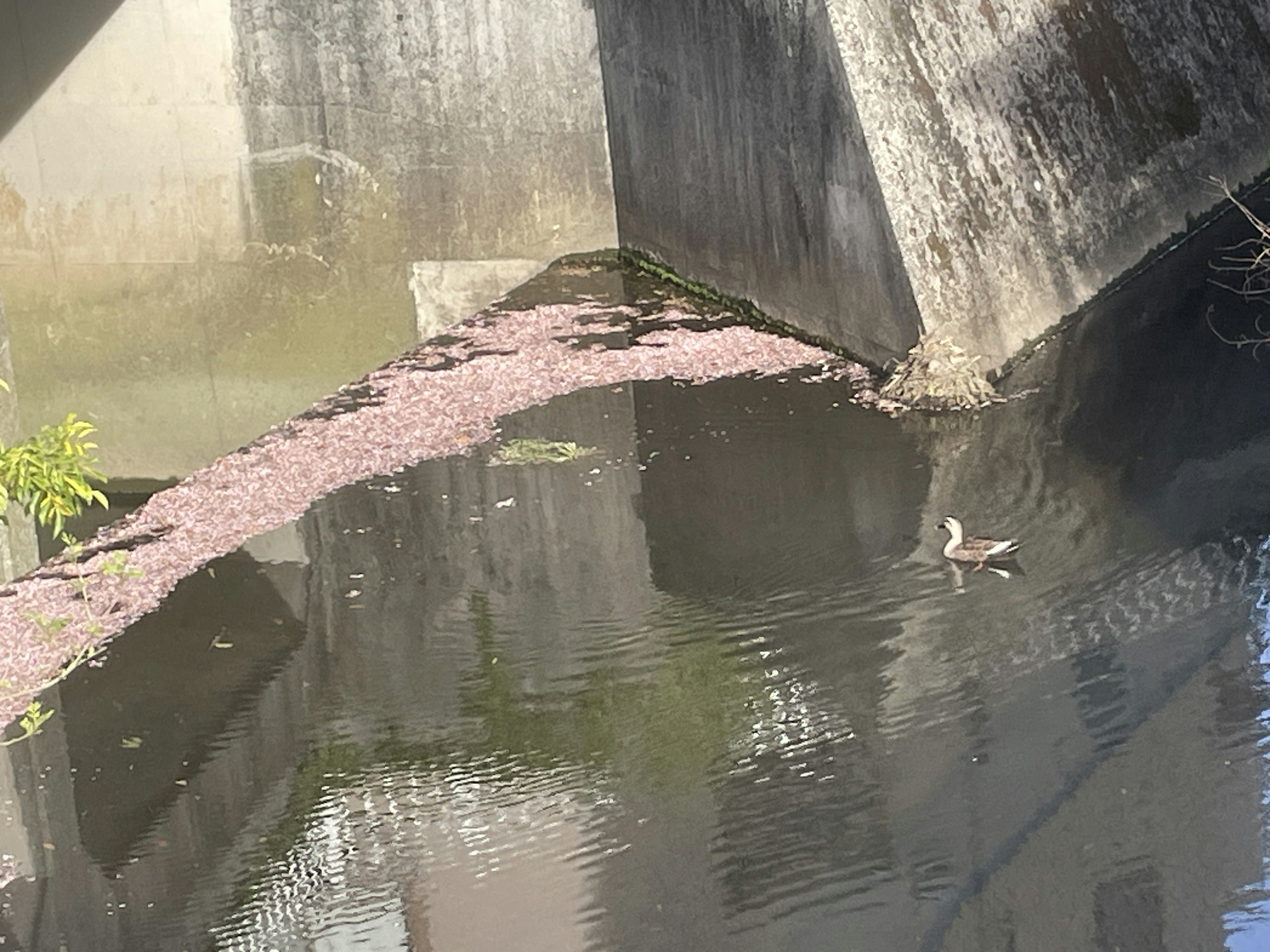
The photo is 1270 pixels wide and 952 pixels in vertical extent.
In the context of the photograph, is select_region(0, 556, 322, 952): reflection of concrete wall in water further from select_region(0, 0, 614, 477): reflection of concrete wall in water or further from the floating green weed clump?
select_region(0, 0, 614, 477): reflection of concrete wall in water

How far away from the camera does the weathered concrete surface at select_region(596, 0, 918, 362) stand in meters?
10.8

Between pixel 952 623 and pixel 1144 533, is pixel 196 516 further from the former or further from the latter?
pixel 1144 533

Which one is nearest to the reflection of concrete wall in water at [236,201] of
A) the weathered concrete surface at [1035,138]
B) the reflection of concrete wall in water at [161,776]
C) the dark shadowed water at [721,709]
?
the dark shadowed water at [721,709]

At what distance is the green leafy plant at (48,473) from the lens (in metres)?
6.43

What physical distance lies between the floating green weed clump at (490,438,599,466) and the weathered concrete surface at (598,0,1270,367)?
2392 mm

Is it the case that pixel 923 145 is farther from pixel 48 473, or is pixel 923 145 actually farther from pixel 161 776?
pixel 161 776

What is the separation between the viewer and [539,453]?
10430 mm

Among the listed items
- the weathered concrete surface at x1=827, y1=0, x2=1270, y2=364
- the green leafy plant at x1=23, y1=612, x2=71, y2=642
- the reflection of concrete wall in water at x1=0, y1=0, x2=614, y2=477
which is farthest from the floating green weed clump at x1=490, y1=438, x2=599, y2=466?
the reflection of concrete wall in water at x1=0, y1=0, x2=614, y2=477

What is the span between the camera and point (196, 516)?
33.8 feet

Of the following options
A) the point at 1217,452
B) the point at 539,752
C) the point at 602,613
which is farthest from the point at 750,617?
the point at 1217,452

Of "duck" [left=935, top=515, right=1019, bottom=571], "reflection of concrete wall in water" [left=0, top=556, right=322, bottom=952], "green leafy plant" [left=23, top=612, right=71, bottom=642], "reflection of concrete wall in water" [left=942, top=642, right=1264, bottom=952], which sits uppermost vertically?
"green leafy plant" [left=23, top=612, right=71, bottom=642]

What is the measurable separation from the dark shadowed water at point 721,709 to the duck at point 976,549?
0.36ft

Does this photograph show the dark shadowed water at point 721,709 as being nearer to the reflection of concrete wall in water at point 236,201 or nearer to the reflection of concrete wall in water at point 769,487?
the reflection of concrete wall in water at point 769,487

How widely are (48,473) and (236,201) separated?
286 inches
